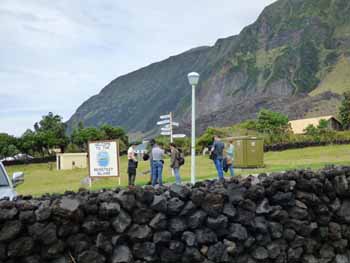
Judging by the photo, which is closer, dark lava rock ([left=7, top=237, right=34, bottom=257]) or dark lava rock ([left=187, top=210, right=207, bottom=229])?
dark lava rock ([left=7, top=237, right=34, bottom=257])

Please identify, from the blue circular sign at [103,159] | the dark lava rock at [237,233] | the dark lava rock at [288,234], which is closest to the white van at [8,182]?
the dark lava rock at [237,233]

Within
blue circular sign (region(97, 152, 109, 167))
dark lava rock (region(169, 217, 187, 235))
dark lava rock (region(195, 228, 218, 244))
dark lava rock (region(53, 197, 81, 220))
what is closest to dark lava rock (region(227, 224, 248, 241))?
dark lava rock (region(195, 228, 218, 244))

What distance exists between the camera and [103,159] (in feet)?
71.6

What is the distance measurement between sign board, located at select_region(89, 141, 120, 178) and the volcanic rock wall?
15.4 meters

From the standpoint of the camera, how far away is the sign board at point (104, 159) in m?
21.6

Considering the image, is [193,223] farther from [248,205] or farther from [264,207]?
[264,207]

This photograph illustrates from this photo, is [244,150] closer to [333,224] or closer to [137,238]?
[333,224]

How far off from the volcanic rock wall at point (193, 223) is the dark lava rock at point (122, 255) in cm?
1

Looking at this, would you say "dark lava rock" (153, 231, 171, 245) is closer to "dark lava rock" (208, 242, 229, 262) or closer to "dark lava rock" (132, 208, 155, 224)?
"dark lava rock" (132, 208, 155, 224)

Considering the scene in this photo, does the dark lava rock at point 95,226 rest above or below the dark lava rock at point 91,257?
above

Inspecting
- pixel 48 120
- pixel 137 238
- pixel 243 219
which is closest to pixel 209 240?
pixel 243 219

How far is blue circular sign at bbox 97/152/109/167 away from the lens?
21.7 meters

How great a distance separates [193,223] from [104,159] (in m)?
16.5

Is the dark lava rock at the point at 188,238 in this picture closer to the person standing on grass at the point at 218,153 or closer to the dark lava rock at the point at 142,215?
the dark lava rock at the point at 142,215
